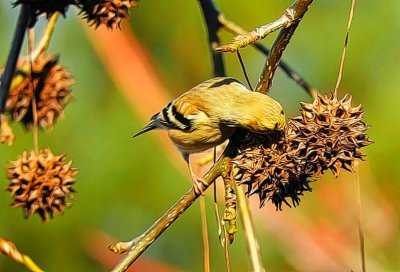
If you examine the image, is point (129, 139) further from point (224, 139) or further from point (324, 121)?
point (324, 121)

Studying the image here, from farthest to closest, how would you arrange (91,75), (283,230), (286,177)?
(91,75)
(283,230)
(286,177)

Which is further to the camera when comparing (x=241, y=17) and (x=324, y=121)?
(x=241, y=17)

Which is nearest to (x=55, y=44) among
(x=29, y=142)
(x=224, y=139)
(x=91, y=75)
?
(x=91, y=75)

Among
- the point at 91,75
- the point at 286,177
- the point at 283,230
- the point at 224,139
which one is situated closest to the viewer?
the point at 286,177

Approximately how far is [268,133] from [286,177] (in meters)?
0.05

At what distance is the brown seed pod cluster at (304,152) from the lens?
2.18 feet

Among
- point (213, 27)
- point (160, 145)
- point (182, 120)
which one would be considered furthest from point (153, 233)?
point (160, 145)

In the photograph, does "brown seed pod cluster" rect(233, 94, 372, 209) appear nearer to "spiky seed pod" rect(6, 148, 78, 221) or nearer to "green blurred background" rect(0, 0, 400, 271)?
"spiky seed pod" rect(6, 148, 78, 221)

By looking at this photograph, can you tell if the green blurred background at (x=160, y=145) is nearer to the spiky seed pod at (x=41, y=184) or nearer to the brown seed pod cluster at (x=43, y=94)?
the brown seed pod cluster at (x=43, y=94)

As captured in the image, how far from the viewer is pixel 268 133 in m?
0.70

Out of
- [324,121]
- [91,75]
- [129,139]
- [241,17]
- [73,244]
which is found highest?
[241,17]

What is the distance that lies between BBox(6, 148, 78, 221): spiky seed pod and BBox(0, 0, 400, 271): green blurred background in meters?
0.62

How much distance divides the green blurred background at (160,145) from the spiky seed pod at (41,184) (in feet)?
2.05

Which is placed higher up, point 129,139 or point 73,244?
point 129,139
